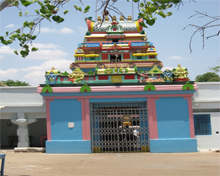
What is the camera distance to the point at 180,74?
10547 millimetres

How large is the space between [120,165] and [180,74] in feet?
15.7

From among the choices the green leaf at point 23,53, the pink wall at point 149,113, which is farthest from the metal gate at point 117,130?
the green leaf at point 23,53

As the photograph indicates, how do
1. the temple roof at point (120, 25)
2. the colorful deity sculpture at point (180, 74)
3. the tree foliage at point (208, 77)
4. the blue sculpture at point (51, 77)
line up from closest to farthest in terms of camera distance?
the colorful deity sculpture at point (180, 74)
the blue sculpture at point (51, 77)
the temple roof at point (120, 25)
the tree foliage at point (208, 77)

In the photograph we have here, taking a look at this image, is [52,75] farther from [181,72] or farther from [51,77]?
[181,72]

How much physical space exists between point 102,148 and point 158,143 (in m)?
2.25

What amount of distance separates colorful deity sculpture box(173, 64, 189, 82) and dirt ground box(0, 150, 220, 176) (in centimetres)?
300

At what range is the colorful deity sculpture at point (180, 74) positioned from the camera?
34.3ft

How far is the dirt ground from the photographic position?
6.75 meters

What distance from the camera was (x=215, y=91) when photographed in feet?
36.1

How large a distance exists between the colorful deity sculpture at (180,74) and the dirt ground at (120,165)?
3.00m

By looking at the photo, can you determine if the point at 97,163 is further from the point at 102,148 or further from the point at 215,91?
the point at 215,91

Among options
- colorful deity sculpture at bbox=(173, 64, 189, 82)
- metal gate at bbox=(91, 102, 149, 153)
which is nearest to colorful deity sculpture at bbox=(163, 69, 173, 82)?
colorful deity sculpture at bbox=(173, 64, 189, 82)

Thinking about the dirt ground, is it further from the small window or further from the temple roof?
the temple roof

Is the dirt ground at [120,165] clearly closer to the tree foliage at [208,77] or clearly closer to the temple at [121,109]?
the temple at [121,109]
